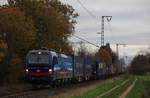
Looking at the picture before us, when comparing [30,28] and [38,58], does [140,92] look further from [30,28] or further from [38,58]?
[30,28]

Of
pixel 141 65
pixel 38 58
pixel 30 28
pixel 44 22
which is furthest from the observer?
pixel 141 65

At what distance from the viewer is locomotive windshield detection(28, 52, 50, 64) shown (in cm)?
3347

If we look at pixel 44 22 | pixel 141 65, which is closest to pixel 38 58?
pixel 44 22

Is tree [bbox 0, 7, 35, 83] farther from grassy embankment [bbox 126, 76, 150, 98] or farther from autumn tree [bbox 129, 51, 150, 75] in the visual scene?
autumn tree [bbox 129, 51, 150, 75]

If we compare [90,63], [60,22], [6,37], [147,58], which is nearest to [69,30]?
[60,22]

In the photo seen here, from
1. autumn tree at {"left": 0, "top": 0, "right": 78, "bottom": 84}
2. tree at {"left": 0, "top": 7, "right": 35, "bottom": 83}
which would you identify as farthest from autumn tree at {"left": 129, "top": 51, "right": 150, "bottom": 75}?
tree at {"left": 0, "top": 7, "right": 35, "bottom": 83}

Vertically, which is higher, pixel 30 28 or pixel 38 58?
pixel 30 28

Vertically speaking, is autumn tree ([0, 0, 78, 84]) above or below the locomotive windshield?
above

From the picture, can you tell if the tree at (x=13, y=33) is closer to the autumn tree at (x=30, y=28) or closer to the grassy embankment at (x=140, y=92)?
the autumn tree at (x=30, y=28)

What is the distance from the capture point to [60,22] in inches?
1869

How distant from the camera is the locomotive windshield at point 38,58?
3347 centimetres

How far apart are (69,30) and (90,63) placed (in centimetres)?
1232

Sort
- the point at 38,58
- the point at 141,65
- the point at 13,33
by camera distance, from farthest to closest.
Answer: the point at 141,65
the point at 13,33
the point at 38,58

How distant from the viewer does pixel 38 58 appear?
33.5m
